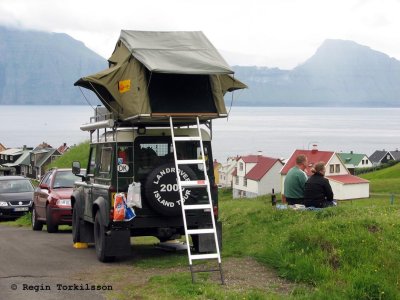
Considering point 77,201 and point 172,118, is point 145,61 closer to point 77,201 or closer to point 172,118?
point 172,118

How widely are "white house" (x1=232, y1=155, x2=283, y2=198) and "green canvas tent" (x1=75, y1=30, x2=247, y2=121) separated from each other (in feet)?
274

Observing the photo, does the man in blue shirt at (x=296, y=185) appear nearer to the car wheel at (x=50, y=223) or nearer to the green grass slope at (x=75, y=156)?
the car wheel at (x=50, y=223)

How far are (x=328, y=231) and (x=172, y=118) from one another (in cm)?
330

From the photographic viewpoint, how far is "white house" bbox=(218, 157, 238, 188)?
4500 inches

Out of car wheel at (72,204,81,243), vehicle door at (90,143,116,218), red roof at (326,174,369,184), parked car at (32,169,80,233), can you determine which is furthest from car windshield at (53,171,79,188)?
red roof at (326,174,369,184)

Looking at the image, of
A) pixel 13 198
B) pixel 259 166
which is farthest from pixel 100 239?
pixel 259 166

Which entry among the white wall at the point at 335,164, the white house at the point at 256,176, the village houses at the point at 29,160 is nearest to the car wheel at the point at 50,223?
the white wall at the point at 335,164

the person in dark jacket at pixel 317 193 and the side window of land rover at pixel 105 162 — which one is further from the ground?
the side window of land rover at pixel 105 162

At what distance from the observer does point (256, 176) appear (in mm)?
97875

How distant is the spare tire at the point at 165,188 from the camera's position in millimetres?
11875

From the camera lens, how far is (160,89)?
39.2 feet

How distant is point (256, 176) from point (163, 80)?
8635 centimetres

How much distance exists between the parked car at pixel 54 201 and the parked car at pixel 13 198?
4.68 meters

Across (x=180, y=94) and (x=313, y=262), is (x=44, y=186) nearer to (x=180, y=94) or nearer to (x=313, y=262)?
(x=180, y=94)
